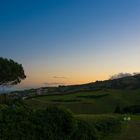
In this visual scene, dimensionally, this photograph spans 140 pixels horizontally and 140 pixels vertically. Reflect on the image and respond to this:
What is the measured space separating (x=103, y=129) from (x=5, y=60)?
1905 inches

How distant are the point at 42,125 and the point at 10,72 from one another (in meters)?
52.5

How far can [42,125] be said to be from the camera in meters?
20.8

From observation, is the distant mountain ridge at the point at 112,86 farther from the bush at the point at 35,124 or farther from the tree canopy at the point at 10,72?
the bush at the point at 35,124

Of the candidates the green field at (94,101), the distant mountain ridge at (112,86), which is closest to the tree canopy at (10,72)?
the green field at (94,101)

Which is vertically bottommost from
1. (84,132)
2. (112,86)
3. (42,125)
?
(84,132)

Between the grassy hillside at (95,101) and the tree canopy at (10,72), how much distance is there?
7.15 m

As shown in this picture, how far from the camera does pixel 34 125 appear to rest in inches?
799

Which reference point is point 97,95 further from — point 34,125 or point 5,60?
point 34,125

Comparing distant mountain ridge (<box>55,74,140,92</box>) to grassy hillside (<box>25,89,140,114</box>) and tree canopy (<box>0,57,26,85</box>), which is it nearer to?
grassy hillside (<box>25,89,140,114</box>)

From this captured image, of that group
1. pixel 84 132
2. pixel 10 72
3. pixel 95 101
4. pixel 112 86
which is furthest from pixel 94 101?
pixel 84 132

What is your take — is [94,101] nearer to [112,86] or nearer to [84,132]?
[112,86]

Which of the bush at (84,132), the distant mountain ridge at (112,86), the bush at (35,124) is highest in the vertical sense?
the distant mountain ridge at (112,86)

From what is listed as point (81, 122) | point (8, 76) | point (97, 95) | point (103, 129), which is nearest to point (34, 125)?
point (81, 122)

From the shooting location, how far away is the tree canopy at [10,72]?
233 ft
